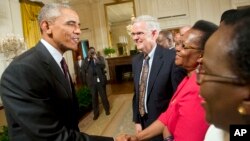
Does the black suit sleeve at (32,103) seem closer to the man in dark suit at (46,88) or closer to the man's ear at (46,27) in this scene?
the man in dark suit at (46,88)

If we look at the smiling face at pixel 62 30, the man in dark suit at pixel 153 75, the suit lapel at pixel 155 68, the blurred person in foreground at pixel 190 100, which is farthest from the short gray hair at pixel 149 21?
the smiling face at pixel 62 30

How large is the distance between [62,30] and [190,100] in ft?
2.89

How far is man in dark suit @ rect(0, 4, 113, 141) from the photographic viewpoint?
153 cm

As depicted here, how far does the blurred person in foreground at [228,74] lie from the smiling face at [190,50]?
0.93 m

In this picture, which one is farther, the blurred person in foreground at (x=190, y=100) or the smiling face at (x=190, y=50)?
the smiling face at (x=190, y=50)

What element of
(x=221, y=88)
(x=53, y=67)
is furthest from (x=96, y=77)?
(x=221, y=88)

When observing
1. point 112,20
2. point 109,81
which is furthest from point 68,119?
point 112,20

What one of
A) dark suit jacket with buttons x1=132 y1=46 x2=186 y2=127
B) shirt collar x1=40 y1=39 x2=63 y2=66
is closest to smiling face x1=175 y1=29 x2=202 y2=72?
dark suit jacket with buttons x1=132 y1=46 x2=186 y2=127

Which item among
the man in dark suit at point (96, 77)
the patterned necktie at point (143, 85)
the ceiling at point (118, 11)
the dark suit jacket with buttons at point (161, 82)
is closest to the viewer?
the dark suit jacket with buttons at point (161, 82)

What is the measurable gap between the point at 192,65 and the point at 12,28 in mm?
7924

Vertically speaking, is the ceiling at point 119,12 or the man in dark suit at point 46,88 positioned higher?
the ceiling at point 119,12

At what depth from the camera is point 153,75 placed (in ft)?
8.29

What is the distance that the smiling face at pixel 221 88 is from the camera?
708 millimetres

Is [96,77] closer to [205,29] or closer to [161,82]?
[161,82]
